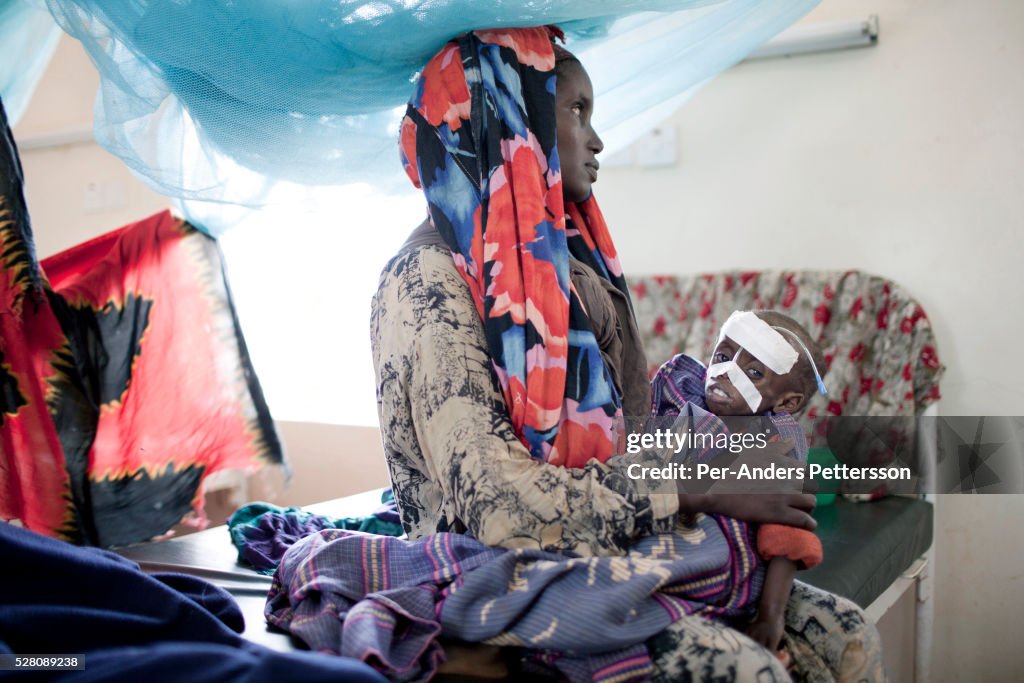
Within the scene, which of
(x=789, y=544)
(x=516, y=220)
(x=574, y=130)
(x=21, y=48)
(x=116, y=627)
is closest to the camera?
(x=116, y=627)

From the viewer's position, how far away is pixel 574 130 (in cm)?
142

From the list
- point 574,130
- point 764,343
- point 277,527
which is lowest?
point 277,527

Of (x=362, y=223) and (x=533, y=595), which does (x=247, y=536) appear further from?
(x=362, y=223)

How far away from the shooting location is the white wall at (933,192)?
7.68ft

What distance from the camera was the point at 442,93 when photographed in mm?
1354

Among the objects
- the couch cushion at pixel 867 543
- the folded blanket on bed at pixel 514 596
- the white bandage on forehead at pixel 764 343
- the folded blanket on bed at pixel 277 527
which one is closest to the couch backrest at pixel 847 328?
the couch cushion at pixel 867 543

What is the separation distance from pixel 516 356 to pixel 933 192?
5.74ft

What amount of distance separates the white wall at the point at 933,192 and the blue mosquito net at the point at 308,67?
2.25ft

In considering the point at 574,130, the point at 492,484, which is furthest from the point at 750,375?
the point at 492,484

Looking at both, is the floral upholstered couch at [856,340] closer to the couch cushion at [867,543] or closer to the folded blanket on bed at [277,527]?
the couch cushion at [867,543]

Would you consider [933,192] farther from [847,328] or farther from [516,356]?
[516,356]

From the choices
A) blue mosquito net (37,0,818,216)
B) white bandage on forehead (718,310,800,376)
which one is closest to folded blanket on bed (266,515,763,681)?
white bandage on forehead (718,310,800,376)

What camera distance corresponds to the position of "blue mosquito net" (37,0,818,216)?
1384mm

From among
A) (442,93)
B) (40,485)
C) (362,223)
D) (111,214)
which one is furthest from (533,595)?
(111,214)
